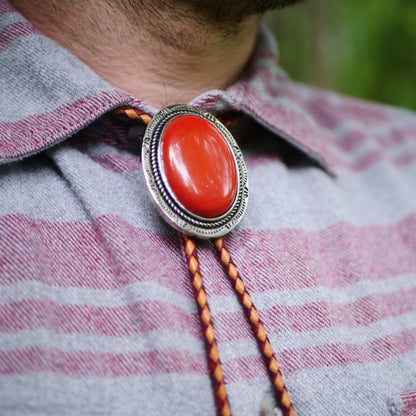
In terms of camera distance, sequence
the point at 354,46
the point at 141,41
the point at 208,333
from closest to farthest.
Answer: the point at 208,333 < the point at 141,41 < the point at 354,46

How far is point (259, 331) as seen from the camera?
0.45 meters

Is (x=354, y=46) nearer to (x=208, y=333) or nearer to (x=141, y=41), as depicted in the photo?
(x=141, y=41)

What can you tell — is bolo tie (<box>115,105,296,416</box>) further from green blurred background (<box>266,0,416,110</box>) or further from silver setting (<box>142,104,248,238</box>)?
green blurred background (<box>266,0,416,110</box>)

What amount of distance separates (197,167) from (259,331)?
0.65 ft

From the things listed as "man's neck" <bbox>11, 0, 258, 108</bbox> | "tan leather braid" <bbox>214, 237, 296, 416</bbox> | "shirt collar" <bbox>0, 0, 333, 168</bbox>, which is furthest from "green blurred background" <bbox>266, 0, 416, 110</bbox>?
"tan leather braid" <bbox>214, 237, 296, 416</bbox>

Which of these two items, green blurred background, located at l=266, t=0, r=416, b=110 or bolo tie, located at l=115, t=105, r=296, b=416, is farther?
green blurred background, located at l=266, t=0, r=416, b=110

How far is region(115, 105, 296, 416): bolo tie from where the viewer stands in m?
0.44

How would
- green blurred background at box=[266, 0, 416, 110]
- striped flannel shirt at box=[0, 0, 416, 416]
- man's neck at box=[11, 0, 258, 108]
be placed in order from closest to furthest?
striped flannel shirt at box=[0, 0, 416, 416] → man's neck at box=[11, 0, 258, 108] → green blurred background at box=[266, 0, 416, 110]

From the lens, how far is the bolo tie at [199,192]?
44 cm

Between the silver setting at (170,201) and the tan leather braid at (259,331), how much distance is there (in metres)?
0.02

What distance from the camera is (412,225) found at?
27.8 inches

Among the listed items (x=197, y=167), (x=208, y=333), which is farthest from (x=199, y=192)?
(x=208, y=333)

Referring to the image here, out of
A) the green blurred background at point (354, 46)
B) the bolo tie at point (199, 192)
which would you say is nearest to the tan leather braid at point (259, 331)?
the bolo tie at point (199, 192)

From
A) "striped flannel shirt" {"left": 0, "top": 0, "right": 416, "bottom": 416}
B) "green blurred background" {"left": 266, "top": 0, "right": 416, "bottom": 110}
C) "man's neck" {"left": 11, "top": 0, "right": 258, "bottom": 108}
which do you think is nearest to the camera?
"striped flannel shirt" {"left": 0, "top": 0, "right": 416, "bottom": 416}
